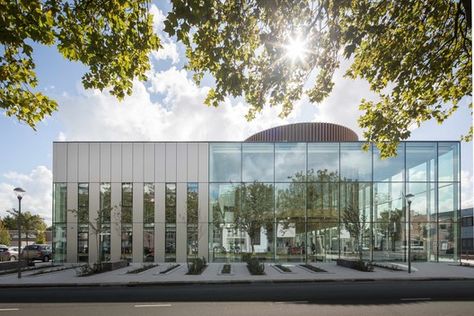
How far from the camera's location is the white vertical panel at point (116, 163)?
30.8 metres

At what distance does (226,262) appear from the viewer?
29297mm

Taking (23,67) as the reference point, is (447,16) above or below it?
above

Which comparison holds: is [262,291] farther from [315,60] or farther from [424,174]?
[424,174]

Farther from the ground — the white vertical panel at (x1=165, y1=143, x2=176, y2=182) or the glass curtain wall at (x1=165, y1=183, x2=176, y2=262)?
the white vertical panel at (x1=165, y1=143, x2=176, y2=182)

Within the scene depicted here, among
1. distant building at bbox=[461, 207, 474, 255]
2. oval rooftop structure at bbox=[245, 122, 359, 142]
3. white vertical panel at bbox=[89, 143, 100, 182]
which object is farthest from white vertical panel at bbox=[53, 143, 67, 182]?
distant building at bbox=[461, 207, 474, 255]

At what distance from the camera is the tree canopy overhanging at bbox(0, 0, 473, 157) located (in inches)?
325

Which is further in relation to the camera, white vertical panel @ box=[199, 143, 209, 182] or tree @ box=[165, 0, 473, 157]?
white vertical panel @ box=[199, 143, 209, 182]

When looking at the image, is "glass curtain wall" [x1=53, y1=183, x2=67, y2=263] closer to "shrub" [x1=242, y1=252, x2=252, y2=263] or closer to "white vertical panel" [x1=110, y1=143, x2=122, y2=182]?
"white vertical panel" [x1=110, y1=143, x2=122, y2=182]

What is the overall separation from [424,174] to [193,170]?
17.1 meters

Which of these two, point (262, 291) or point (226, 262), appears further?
point (226, 262)

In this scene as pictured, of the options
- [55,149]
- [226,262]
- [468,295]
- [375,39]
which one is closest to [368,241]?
[226,262]

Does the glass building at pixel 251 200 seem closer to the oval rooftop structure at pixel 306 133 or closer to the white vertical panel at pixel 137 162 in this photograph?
the white vertical panel at pixel 137 162

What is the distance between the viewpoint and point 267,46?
8820mm

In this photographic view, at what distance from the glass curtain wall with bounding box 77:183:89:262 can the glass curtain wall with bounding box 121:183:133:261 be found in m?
2.59
